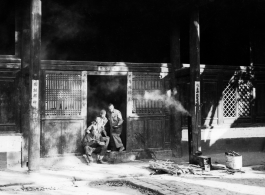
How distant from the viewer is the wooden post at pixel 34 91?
1013 centimetres

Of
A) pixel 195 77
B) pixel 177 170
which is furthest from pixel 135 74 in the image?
pixel 177 170

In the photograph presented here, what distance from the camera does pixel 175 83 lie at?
13.3 meters

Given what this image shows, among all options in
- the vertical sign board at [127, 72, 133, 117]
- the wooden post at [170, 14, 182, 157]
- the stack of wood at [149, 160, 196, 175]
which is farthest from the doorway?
the stack of wood at [149, 160, 196, 175]

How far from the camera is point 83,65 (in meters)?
12.2

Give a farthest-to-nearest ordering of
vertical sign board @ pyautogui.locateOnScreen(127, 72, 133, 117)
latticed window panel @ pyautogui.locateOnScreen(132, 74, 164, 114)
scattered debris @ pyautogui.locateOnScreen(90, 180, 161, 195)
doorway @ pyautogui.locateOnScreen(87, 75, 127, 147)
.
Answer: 1. doorway @ pyautogui.locateOnScreen(87, 75, 127, 147)
2. latticed window panel @ pyautogui.locateOnScreen(132, 74, 164, 114)
3. vertical sign board @ pyautogui.locateOnScreen(127, 72, 133, 117)
4. scattered debris @ pyautogui.locateOnScreen(90, 180, 161, 195)

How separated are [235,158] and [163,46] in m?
4.98

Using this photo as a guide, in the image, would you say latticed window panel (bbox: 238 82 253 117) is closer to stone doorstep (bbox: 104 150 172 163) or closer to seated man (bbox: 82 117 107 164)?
stone doorstep (bbox: 104 150 172 163)

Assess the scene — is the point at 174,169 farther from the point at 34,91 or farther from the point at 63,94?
the point at 34,91

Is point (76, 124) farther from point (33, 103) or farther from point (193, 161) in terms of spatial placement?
point (193, 161)

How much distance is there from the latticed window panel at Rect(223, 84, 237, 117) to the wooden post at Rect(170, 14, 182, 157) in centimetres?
196

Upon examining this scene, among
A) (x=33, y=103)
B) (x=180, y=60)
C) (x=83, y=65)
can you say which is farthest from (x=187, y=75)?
(x=33, y=103)

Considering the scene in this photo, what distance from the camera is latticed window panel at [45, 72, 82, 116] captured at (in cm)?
1183

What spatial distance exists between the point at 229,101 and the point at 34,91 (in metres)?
7.49

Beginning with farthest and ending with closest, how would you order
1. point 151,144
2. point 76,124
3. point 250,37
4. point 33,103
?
point 250,37, point 151,144, point 76,124, point 33,103
